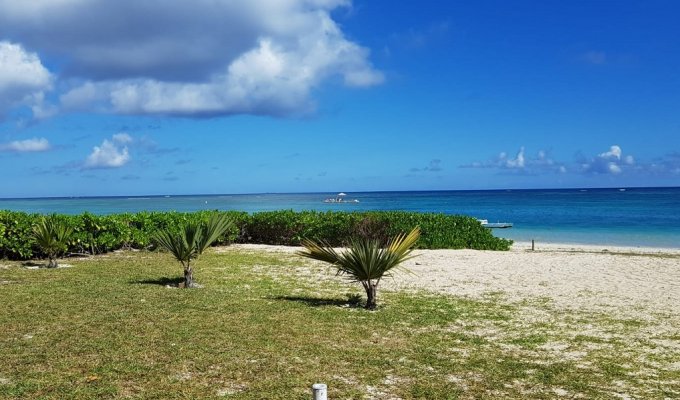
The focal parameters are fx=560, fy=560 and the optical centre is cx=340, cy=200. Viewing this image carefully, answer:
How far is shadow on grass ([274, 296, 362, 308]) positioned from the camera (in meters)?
8.88

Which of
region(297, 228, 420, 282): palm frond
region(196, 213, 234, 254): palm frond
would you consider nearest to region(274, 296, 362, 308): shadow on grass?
region(297, 228, 420, 282): palm frond

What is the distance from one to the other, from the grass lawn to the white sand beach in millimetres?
687

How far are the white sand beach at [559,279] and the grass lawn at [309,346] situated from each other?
69 cm

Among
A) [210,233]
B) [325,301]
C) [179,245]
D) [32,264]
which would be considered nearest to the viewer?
[325,301]

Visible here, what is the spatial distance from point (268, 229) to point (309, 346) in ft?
47.3

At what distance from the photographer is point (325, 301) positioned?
9.28m

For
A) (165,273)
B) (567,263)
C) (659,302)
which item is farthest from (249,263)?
(659,302)

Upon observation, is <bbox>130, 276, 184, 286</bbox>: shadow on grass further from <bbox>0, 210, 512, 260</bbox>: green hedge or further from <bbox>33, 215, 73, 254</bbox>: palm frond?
<bbox>0, 210, 512, 260</bbox>: green hedge

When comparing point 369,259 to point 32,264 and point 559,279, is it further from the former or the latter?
point 32,264

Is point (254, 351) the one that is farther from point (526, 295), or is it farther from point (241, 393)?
point (526, 295)

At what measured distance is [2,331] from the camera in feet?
22.7

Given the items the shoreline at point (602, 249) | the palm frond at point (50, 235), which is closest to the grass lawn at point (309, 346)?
the palm frond at point (50, 235)

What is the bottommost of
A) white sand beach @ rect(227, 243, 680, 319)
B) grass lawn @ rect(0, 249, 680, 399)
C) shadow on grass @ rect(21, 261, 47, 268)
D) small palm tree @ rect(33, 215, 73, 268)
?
shadow on grass @ rect(21, 261, 47, 268)

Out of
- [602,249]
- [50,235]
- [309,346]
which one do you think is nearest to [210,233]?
[50,235]
